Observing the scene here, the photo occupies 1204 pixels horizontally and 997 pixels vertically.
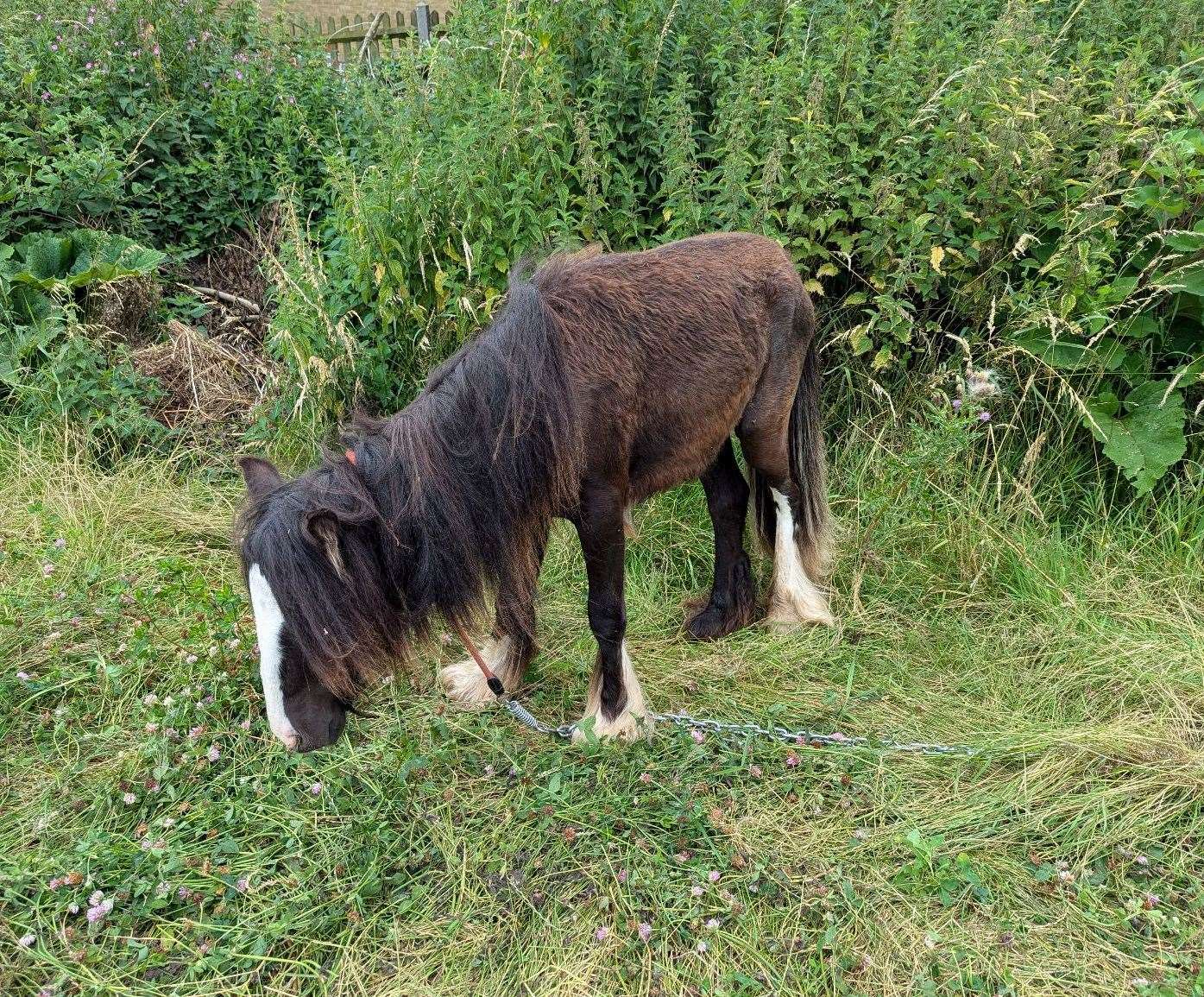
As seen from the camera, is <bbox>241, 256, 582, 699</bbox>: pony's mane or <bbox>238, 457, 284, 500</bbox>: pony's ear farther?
<bbox>238, 457, 284, 500</bbox>: pony's ear

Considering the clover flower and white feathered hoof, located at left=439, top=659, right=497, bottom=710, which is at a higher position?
the clover flower

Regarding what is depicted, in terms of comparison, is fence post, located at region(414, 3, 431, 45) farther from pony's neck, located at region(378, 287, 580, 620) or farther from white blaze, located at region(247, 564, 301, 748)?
white blaze, located at region(247, 564, 301, 748)

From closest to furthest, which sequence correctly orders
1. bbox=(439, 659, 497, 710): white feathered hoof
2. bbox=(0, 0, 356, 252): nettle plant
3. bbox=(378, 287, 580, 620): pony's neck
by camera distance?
bbox=(378, 287, 580, 620): pony's neck → bbox=(439, 659, 497, 710): white feathered hoof → bbox=(0, 0, 356, 252): nettle plant

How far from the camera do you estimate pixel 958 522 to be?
153 inches

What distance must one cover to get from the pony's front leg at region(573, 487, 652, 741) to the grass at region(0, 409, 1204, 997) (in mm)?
136

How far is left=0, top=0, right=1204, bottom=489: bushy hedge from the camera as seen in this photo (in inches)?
153

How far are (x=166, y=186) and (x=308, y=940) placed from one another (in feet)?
16.6

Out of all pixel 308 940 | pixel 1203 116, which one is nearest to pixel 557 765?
pixel 308 940

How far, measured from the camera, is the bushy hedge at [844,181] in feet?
12.8

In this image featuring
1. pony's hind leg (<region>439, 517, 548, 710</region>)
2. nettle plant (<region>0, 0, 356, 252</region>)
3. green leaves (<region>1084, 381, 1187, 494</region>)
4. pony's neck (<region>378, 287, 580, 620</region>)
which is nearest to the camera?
pony's neck (<region>378, 287, 580, 620</region>)

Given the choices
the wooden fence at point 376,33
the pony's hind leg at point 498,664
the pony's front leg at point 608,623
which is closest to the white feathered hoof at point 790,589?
Result: the pony's front leg at point 608,623

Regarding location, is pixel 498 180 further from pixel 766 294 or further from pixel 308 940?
pixel 308 940

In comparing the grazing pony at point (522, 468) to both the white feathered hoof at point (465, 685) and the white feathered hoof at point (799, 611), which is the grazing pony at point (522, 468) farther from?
the white feathered hoof at point (799, 611)

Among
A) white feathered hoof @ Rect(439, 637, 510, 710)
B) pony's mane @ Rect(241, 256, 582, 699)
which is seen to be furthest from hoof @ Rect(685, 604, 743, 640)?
pony's mane @ Rect(241, 256, 582, 699)
